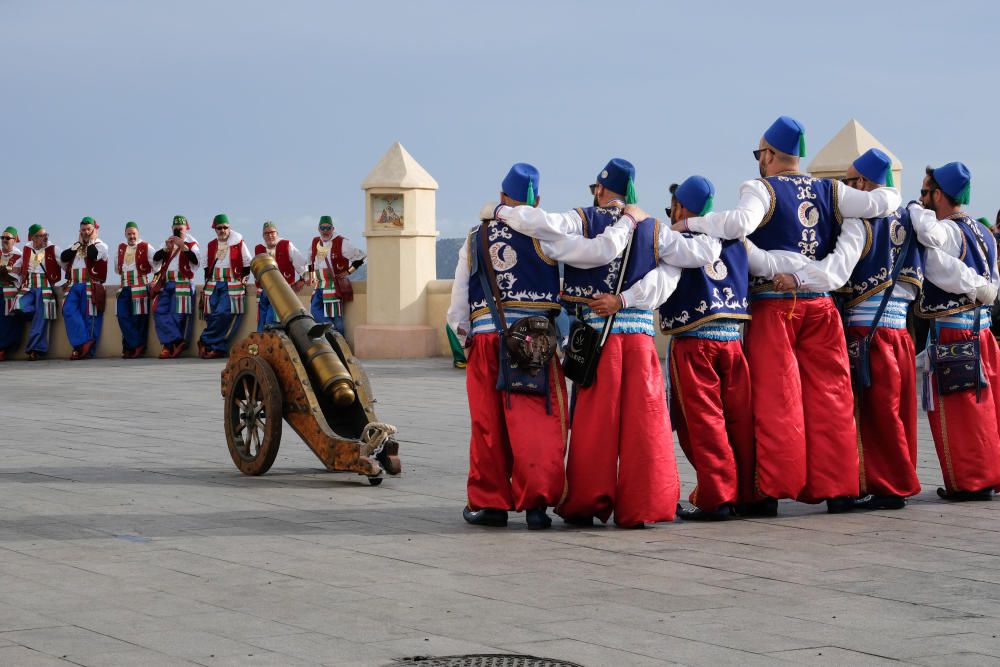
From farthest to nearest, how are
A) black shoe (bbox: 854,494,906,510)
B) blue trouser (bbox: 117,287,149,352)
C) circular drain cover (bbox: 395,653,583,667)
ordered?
blue trouser (bbox: 117,287,149,352) < black shoe (bbox: 854,494,906,510) < circular drain cover (bbox: 395,653,583,667)

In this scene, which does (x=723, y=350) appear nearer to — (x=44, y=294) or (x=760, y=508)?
(x=760, y=508)

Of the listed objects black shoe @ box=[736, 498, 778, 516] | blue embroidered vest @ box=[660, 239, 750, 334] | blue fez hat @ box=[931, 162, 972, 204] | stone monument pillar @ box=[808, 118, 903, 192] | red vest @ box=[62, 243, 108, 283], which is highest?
stone monument pillar @ box=[808, 118, 903, 192]

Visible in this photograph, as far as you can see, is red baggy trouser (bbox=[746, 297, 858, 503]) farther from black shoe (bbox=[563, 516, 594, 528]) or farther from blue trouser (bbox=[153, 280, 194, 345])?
blue trouser (bbox=[153, 280, 194, 345])

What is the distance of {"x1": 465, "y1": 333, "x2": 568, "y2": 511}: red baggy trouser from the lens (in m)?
7.99

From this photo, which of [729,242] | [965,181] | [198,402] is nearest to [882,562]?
[729,242]

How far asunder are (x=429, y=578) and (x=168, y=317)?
16999mm

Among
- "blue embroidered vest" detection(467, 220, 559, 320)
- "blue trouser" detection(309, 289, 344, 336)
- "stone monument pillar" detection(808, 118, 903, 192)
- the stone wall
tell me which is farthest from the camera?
"blue trouser" detection(309, 289, 344, 336)

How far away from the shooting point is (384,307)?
2147cm

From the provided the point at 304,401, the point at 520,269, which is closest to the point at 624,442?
the point at 520,269

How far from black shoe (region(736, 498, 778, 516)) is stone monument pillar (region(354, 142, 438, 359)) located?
12982 millimetres

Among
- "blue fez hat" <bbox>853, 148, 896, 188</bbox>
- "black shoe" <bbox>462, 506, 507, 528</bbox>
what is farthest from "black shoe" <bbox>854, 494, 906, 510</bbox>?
"black shoe" <bbox>462, 506, 507, 528</bbox>

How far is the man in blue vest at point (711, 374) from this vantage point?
26.9ft

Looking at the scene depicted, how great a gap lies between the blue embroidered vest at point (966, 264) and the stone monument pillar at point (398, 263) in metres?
12.5

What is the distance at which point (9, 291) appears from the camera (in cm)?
2380
